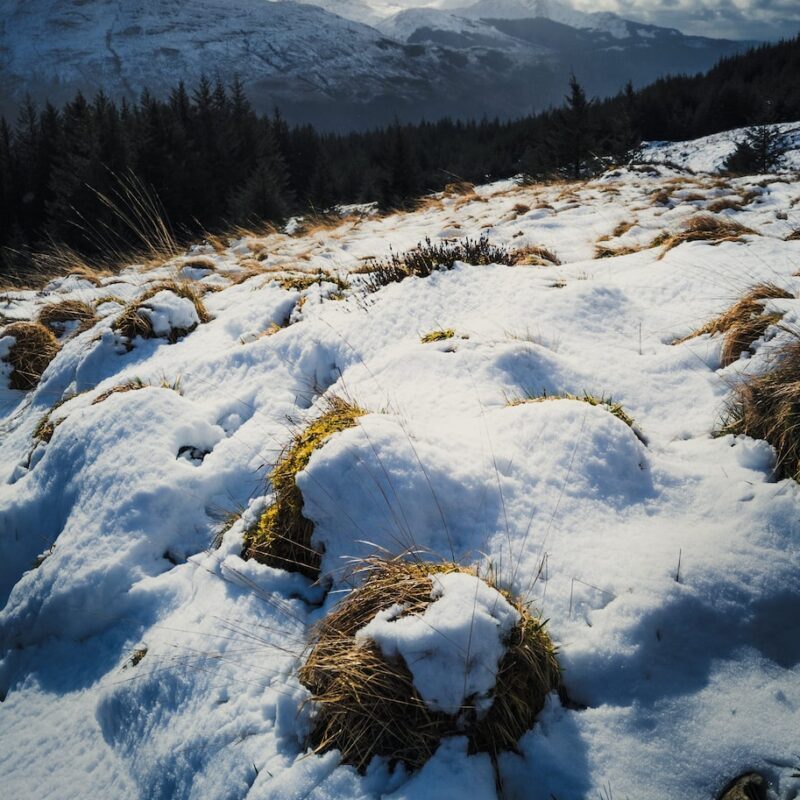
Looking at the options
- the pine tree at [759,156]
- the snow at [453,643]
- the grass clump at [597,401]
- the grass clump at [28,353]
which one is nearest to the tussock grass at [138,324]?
the grass clump at [28,353]

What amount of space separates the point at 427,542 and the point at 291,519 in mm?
733

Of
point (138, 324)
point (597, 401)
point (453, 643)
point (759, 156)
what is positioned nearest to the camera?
point (453, 643)

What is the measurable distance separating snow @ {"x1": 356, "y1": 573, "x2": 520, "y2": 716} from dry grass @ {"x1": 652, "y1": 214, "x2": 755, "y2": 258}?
494 centimetres

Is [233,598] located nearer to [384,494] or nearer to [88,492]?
[384,494]

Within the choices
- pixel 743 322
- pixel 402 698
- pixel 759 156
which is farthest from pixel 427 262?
pixel 759 156

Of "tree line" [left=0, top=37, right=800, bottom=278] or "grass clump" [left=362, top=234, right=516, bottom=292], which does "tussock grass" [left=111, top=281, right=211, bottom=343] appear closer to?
"grass clump" [left=362, top=234, right=516, bottom=292]

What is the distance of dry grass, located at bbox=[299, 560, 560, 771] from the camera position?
5.39ft

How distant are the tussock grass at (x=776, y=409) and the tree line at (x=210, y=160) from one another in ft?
51.9

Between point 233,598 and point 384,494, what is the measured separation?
0.90 metres

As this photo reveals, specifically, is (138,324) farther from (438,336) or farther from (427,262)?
(438,336)

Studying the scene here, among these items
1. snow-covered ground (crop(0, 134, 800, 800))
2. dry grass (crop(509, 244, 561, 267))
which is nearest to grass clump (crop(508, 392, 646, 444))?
snow-covered ground (crop(0, 134, 800, 800))

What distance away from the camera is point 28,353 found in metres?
5.88

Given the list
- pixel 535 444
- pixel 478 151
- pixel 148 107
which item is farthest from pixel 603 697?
pixel 478 151

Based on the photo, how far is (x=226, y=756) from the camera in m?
1.80
